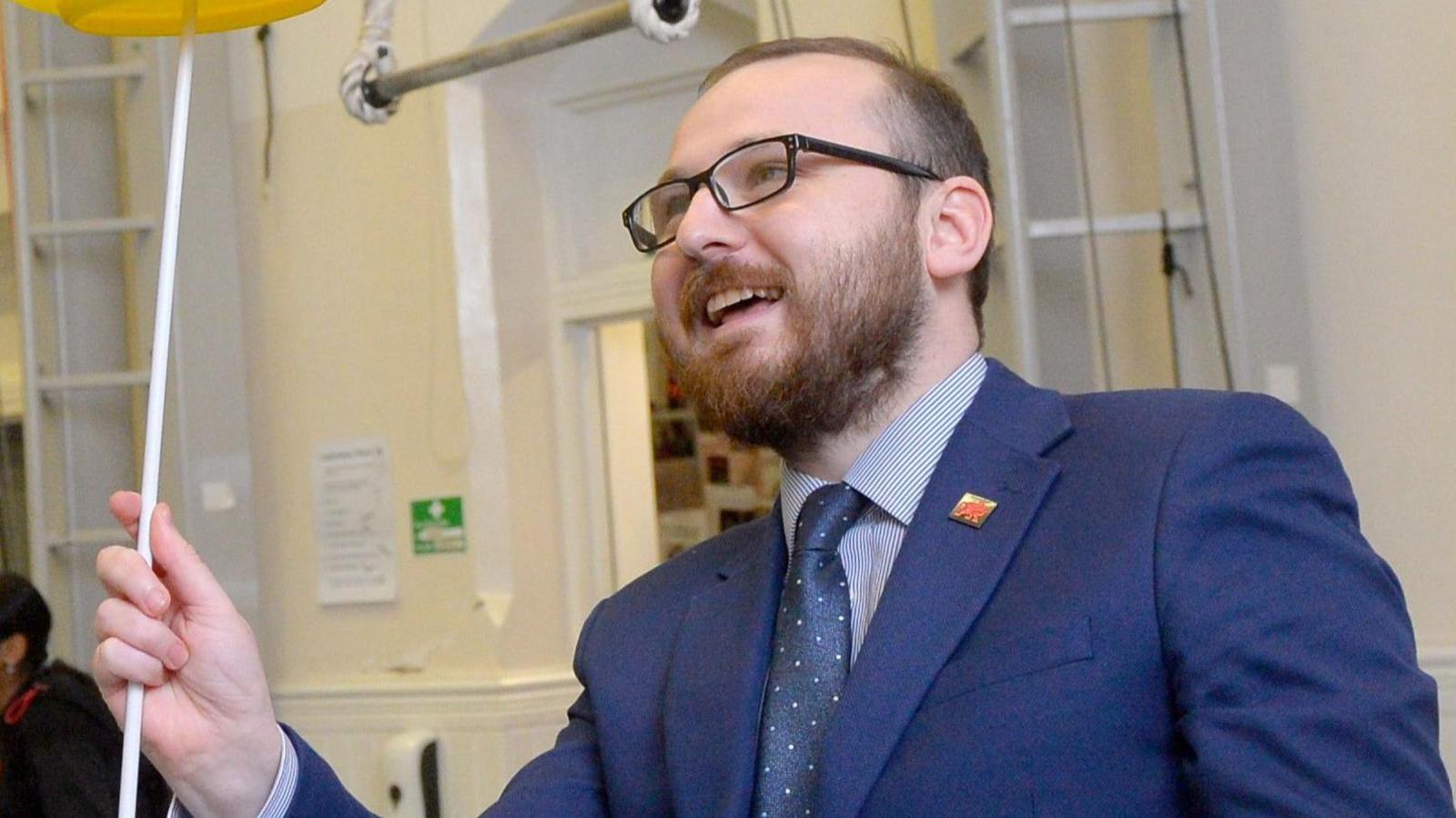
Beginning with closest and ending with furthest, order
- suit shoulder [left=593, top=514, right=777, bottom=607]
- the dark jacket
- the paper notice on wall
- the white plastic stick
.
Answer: the white plastic stick, suit shoulder [left=593, top=514, right=777, bottom=607], the dark jacket, the paper notice on wall

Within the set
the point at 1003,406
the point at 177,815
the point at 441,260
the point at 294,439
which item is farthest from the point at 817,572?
the point at 294,439

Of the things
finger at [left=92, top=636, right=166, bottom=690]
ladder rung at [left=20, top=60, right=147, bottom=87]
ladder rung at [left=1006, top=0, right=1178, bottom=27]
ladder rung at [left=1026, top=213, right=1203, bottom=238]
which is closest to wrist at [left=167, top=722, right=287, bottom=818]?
finger at [left=92, top=636, right=166, bottom=690]

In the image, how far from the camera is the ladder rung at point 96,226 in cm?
524

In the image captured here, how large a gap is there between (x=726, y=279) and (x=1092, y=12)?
2292 millimetres

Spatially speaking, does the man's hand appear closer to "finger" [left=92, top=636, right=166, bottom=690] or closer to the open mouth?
"finger" [left=92, top=636, right=166, bottom=690]

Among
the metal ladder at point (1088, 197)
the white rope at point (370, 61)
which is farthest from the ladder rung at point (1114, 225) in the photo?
the white rope at point (370, 61)

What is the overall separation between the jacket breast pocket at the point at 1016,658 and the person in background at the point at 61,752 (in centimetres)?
281

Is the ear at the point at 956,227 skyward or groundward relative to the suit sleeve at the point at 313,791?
skyward

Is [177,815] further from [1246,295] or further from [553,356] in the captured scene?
[553,356]

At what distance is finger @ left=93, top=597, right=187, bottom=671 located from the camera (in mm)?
1244

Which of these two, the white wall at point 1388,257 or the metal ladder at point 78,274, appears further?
the metal ladder at point 78,274

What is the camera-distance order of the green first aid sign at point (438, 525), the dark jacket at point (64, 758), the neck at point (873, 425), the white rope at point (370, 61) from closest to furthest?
1. the neck at point (873, 425)
2. the dark jacket at point (64, 758)
3. the white rope at point (370, 61)
4. the green first aid sign at point (438, 525)

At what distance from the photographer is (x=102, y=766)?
373 centimetres

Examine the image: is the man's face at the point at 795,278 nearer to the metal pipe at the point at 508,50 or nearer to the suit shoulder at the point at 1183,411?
the suit shoulder at the point at 1183,411
